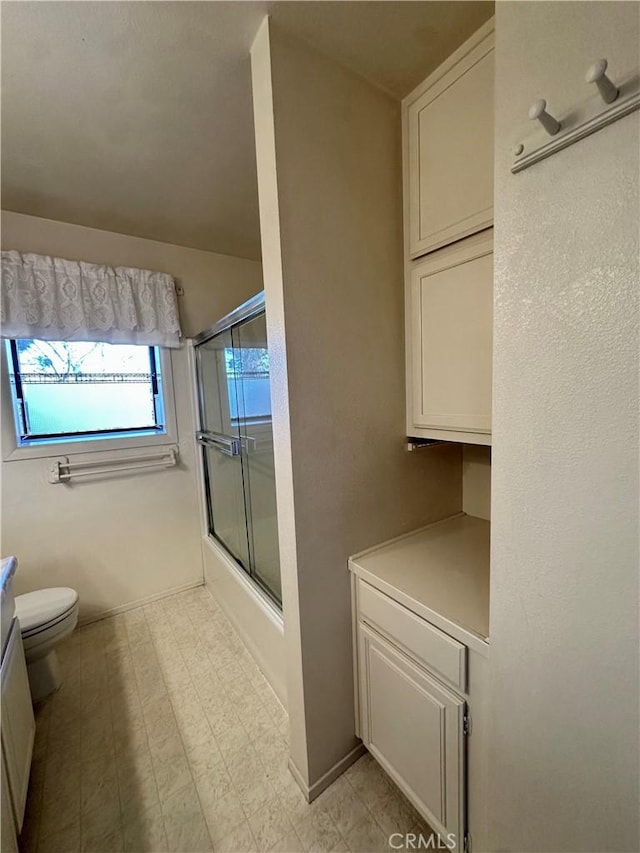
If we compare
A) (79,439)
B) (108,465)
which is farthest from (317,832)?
(79,439)

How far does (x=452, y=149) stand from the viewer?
104cm

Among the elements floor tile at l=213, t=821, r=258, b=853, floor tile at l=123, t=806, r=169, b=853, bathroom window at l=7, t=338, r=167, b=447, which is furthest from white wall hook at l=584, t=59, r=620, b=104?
bathroom window at l=7, t=338, r=167, b=447

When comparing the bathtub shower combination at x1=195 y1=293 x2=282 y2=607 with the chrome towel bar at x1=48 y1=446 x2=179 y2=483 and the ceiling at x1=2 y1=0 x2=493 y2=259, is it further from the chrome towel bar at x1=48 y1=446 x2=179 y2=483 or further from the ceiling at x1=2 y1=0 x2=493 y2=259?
the ceiling at x1=2 y1=0 x2=493 y2=259

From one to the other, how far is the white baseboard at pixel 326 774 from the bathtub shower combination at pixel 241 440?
0.60 m

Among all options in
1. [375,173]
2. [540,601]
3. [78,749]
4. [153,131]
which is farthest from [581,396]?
[78,749]

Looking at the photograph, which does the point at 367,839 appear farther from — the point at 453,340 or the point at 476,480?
the point at 453,340

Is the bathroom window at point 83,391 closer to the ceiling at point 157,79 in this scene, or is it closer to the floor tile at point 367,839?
the ceiling at point 157,79

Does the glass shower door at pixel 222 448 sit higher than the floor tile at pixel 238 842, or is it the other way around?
the glass shower door at pixel 222 448

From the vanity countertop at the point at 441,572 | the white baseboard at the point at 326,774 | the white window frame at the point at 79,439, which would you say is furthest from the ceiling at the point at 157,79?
the white baseboard at the point at 326,774

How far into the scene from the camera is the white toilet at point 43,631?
5.01 ft

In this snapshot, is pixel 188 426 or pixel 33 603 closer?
pixel 33 603

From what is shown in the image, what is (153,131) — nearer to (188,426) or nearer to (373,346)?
(373,346)

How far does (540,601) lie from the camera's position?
65 centimetres

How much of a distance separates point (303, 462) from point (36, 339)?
1779 millimetres
